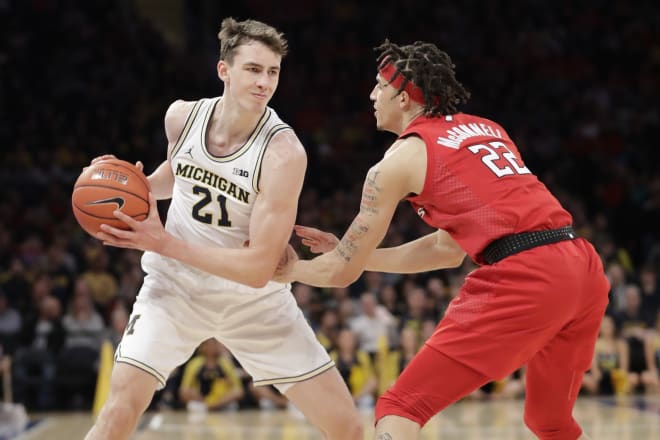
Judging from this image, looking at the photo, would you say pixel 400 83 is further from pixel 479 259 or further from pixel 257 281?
pixel 257 281

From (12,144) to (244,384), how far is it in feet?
19.0

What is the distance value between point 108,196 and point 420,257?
1.47 m

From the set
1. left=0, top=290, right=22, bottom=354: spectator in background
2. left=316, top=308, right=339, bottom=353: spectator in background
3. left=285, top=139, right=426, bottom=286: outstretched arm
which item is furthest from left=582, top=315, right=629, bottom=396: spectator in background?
left=285, top=139, right=426, bottom=286: outstretched arm

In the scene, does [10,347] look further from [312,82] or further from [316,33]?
[316,33]

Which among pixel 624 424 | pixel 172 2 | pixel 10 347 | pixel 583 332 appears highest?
pixel 172 2

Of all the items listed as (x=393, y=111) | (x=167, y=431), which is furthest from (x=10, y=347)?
(x=393, y=111)

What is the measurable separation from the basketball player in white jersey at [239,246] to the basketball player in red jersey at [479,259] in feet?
1.66

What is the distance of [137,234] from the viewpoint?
4109 mm

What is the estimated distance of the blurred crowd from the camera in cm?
1095

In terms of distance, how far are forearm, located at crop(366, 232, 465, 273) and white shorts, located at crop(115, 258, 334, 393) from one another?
522 mm

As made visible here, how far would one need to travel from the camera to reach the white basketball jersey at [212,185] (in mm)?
4480

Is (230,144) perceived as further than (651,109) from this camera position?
No

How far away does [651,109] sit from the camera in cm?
1736

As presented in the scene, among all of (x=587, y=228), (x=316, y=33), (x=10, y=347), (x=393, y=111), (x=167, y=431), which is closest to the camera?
(x=393, y=111)
